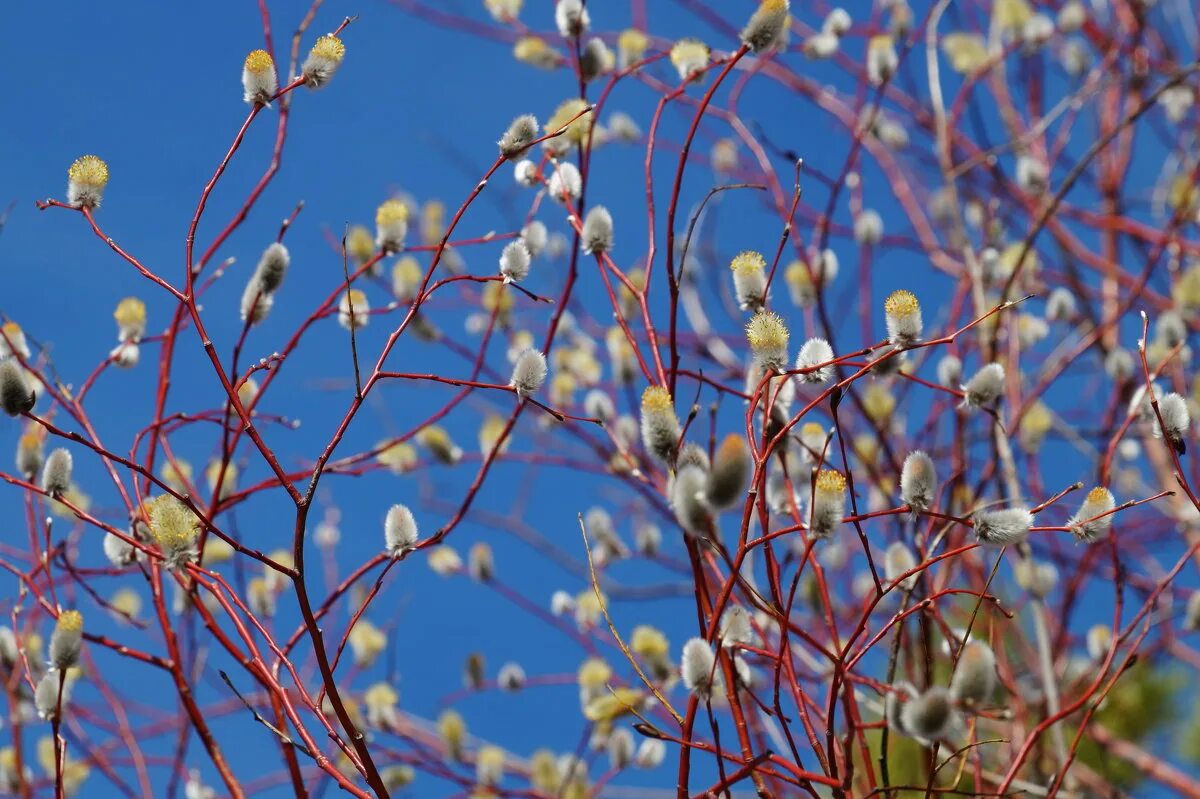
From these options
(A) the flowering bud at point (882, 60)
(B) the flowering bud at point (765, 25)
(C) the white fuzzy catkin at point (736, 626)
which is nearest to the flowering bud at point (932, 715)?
(C) the white fuzzy catkin at point (736, 626)

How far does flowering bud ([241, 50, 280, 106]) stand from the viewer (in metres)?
1.18

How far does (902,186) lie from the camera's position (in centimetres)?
312

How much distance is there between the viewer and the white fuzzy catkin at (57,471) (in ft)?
4.13

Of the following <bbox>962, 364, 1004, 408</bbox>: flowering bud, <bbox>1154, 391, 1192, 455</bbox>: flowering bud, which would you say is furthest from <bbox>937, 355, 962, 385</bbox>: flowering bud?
<bbox>1154, 391, 1192, 455</bbox>: flowering bud

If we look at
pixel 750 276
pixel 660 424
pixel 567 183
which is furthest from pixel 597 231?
pixel 660 424

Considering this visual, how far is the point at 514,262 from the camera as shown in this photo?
1287 mm

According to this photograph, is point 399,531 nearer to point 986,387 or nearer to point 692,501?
point 692,501

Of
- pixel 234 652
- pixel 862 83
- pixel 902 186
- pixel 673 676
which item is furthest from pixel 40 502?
pixel 902 186

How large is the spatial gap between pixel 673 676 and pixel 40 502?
95cm

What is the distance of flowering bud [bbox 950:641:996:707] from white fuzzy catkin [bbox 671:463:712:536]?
208mm

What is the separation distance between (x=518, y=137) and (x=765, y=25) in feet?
1.05

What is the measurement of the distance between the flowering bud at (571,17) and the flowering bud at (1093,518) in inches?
37.1

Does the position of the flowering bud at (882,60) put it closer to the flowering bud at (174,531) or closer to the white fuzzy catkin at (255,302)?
the white fuzzy catkin at (255,302)

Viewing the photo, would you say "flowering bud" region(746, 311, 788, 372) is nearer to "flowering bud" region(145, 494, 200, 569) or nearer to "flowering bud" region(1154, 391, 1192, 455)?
"flowering bud" region(1154, 391, 1192, 455)
